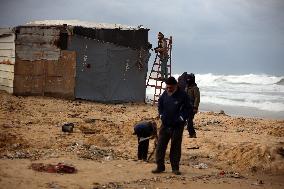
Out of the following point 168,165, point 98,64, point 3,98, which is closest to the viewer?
point 168,165

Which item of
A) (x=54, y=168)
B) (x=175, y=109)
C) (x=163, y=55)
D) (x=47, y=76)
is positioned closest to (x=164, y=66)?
(x=163, y=55)

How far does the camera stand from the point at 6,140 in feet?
33.6

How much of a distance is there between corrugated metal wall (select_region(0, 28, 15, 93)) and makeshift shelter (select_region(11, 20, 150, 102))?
30 centimetres

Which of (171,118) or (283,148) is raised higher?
(171,118)

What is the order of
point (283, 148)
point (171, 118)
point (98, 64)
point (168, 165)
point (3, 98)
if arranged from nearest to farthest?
point (171, 118), point (168, 165), point (283, 148), point (3, 98), point (98, 64)

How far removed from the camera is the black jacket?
8.27 meters

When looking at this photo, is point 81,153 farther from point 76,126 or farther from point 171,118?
point 76,126

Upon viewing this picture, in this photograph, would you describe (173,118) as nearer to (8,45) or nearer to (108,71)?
(108,71)

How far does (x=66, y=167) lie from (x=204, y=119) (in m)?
11.2

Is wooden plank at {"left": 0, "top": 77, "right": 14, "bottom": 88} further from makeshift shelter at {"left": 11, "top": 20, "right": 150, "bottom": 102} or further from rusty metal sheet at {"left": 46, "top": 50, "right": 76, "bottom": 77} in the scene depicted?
rusty metal sheet at {"left": 46, "top": 50, "right": 76, "bottom": 77}

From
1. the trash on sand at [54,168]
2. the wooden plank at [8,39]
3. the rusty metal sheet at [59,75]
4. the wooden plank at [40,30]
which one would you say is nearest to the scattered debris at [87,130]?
the trash on sand at [54,168]

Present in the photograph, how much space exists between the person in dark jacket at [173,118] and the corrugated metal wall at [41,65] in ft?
39.7

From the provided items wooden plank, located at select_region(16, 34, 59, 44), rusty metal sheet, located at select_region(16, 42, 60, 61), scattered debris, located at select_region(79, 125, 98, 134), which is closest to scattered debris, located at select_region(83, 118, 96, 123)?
scattered debris, located at select_region(79, 125, 98, 134)

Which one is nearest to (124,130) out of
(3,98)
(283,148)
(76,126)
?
(76,126)
